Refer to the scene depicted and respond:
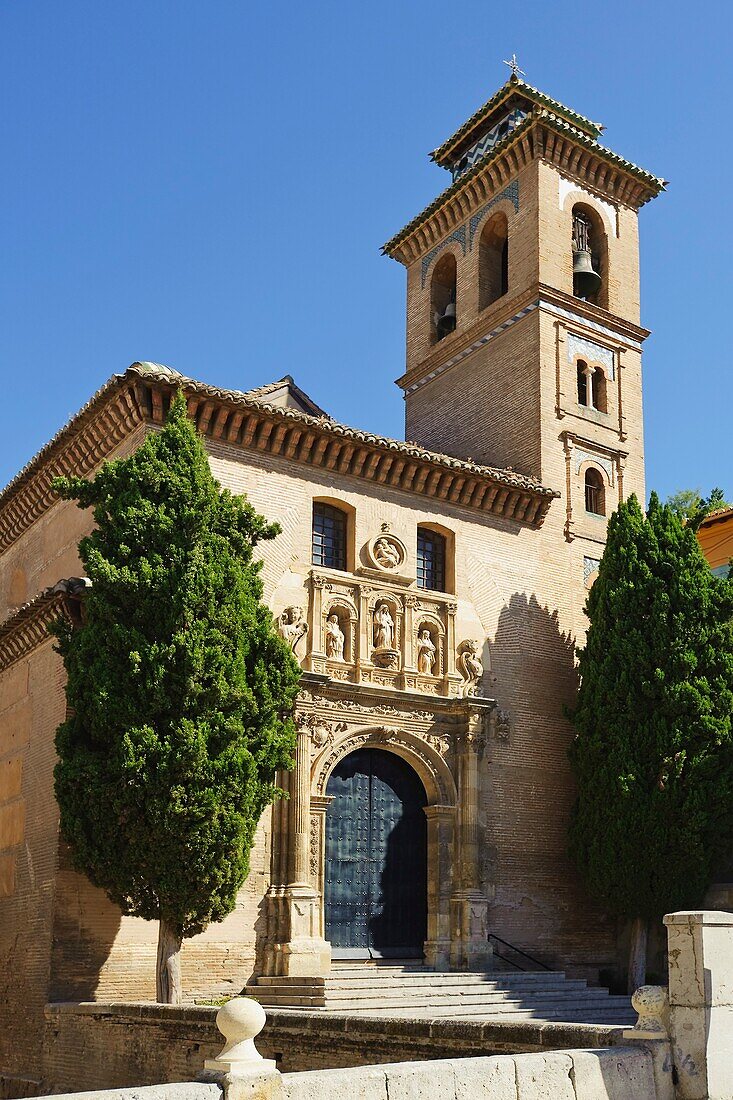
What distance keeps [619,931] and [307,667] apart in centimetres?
698

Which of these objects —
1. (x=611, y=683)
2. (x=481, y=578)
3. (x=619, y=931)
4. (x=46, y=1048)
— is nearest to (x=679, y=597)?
(x=611, y=683)

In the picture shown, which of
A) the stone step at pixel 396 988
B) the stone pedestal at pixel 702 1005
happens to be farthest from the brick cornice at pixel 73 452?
the stone pedestal at pixel 702 1005

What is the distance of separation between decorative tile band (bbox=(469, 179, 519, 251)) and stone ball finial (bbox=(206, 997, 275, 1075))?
741 inches

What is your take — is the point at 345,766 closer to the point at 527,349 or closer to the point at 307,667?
the point at 307,667

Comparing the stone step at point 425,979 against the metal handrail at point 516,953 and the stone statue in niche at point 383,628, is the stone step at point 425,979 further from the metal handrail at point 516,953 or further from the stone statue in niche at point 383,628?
the stone statue in niche at point 383,628

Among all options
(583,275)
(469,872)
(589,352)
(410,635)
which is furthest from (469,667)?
(583,275)

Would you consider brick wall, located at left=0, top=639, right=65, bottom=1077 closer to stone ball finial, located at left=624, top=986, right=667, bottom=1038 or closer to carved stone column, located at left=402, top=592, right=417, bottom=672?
carved stone column, located at left=402, top=592, right=417, bottom=672

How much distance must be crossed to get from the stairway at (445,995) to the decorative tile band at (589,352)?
10.9 metres

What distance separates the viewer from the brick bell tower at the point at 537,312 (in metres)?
21.0

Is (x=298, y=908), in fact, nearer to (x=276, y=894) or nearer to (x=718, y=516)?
(x=276, y=894)

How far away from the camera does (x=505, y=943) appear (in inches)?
682

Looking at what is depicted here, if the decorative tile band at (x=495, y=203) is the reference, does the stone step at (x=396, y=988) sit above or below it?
below

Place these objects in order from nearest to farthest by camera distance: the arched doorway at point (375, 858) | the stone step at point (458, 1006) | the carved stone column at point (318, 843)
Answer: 1. the stone step at point (458, 1006)
2. the carved stone column at point (318, 843)
3. the arched doorway at point (375, 858)

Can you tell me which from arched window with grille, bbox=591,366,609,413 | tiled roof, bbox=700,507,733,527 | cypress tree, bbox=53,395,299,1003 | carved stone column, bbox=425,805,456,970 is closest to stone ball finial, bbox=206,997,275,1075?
cypress tree, bbox=53,395,299,1003
